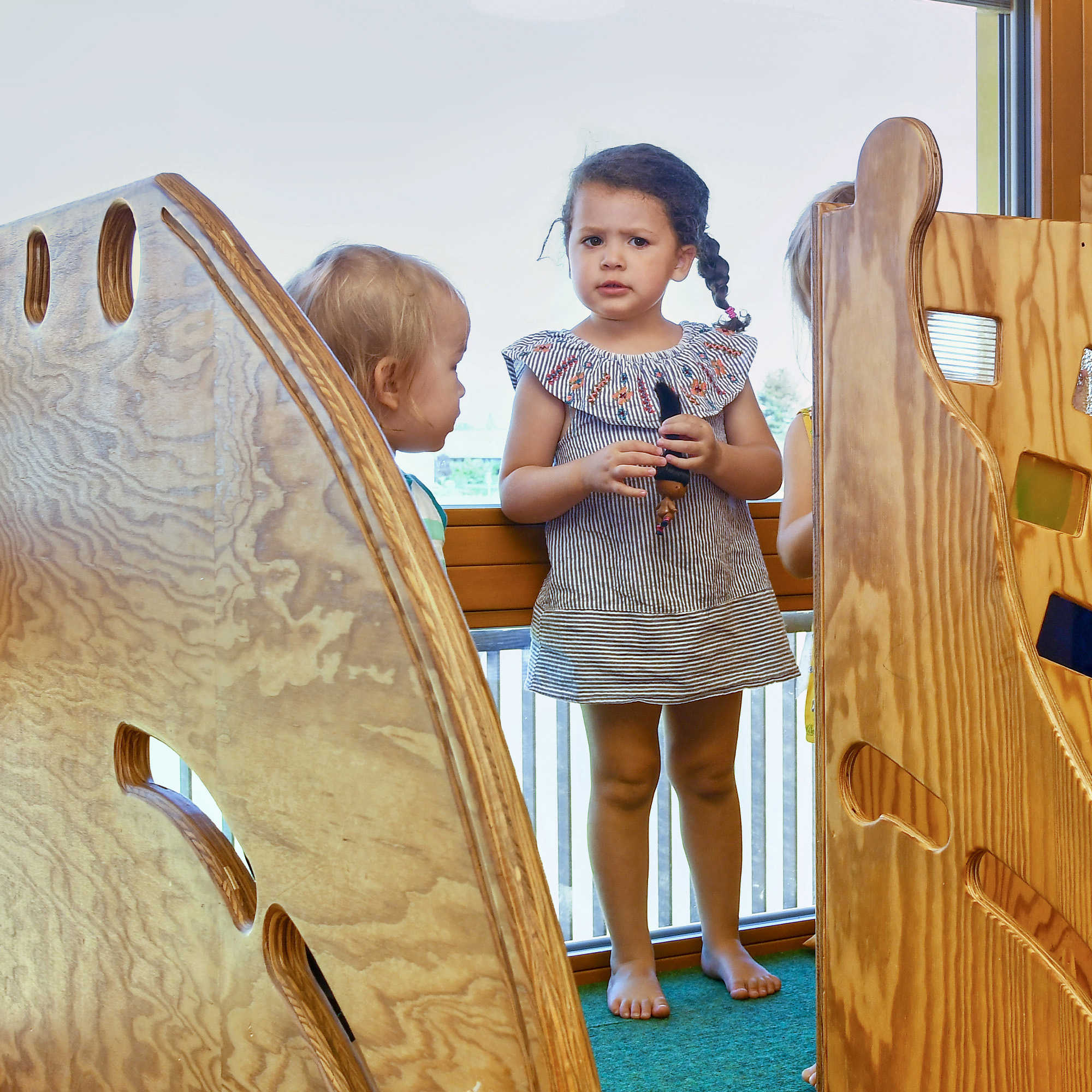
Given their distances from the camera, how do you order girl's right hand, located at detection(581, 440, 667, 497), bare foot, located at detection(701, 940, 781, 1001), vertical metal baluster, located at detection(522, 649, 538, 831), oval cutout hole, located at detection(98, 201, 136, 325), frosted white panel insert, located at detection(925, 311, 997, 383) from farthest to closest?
vertical metal baluster, located at detection(522, 649, 538, 831) < bare foot, located at detection(701, 940, 781, 1001) < girl's right hand, located at detection(581, 440, 667, 497) < frosted white panel insert, located at detection(925, 311, 997, 383) < oval cutout hole, located at detection(98, 201, 136, 325)

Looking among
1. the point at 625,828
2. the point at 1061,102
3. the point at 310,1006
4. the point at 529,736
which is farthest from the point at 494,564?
the point at 1061,102

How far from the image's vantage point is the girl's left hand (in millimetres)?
1435

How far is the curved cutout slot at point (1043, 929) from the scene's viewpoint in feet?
2.77

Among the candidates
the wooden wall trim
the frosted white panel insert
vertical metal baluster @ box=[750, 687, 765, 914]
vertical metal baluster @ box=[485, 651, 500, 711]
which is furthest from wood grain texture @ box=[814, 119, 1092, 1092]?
the wooden wall trim

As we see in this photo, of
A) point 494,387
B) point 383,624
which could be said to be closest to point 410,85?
point 494,387

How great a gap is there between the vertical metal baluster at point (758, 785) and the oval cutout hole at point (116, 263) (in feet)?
4.91

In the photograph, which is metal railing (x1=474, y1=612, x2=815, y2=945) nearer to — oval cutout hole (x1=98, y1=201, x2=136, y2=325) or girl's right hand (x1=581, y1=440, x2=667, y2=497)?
girl's right hand (x1=581, y1=440, x2=667, y2=497)

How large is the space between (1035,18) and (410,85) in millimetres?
1135

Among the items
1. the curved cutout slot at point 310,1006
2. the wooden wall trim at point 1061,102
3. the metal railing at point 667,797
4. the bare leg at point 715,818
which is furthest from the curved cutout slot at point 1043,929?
the wooden wall trim at point 1061,102

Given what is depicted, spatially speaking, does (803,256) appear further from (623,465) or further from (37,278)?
(37,278)

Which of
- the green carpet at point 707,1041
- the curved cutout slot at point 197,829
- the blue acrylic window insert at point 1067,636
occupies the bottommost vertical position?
the green carpet at point 707,1041

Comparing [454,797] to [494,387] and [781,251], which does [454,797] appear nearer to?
[494,387]

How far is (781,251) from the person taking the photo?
5.88ft

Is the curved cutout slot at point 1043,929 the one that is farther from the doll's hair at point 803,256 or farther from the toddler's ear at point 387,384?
the doll's hair at point 803,256
